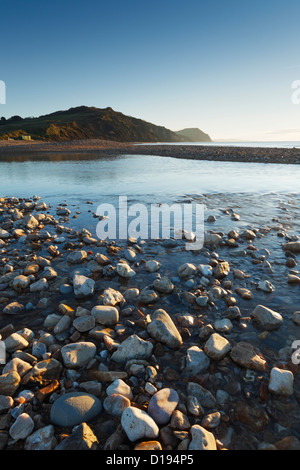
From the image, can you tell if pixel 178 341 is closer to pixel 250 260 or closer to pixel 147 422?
pixel 147 422

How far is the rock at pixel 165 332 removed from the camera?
133 inches

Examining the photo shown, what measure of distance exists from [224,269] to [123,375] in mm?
3230

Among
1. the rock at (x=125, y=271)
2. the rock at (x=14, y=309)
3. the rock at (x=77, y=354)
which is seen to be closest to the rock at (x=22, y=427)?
the rock at (x=77, y=354)

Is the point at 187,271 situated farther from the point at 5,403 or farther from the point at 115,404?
the point at 5,403

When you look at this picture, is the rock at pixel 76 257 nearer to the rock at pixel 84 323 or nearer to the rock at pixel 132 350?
the rock at pixel 84 323

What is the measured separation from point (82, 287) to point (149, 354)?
6.45 feet

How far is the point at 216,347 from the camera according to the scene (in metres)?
3.15

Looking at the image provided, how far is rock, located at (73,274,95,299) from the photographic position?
4503mm

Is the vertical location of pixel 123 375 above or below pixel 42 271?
below

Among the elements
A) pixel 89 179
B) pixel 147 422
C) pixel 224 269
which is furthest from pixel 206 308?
pixel 89 179

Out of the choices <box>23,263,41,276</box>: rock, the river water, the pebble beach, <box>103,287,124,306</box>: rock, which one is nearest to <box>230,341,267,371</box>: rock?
the pebble beach

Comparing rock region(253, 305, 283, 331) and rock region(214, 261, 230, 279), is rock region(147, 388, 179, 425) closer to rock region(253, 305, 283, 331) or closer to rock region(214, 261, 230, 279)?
rock region(253, 305, 283, 331)

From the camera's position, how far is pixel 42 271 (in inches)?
212

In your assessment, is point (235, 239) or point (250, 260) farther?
point (235, 239)
